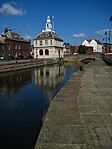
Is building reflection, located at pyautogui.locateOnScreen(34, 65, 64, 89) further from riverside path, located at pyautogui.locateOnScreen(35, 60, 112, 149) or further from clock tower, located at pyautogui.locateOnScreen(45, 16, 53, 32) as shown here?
clock tower, located at pyautogui.locateOnScreen(45, 16, 53, 32)

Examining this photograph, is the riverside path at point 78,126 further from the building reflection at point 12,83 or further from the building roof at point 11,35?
the building roof at point 11,35

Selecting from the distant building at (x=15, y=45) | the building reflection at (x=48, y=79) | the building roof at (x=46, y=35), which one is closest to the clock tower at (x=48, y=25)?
the building roof at (x=46, y=35)

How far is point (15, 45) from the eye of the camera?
72.1 metres

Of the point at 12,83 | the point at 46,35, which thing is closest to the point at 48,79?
the point at 12,83

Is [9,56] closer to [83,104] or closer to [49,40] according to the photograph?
[49,40]

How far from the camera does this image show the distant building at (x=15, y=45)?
2687 inches

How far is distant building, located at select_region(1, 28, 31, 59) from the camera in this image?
224 ft

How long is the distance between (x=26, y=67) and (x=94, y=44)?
102 metres

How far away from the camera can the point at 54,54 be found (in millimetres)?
80250

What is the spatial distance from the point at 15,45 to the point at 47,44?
14750 mm

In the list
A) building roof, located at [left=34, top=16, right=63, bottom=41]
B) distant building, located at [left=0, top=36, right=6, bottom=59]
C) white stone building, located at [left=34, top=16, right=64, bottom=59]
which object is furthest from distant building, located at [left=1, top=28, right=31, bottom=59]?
building roof, located at [left=34, top=16, right=63, bottom=41]

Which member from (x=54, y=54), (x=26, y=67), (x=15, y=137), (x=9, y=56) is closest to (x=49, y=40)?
(x=54, y=54)

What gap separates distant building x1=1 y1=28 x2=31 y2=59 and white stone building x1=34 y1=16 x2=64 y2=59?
4.92 metres

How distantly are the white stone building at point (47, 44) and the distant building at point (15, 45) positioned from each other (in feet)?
16.1
